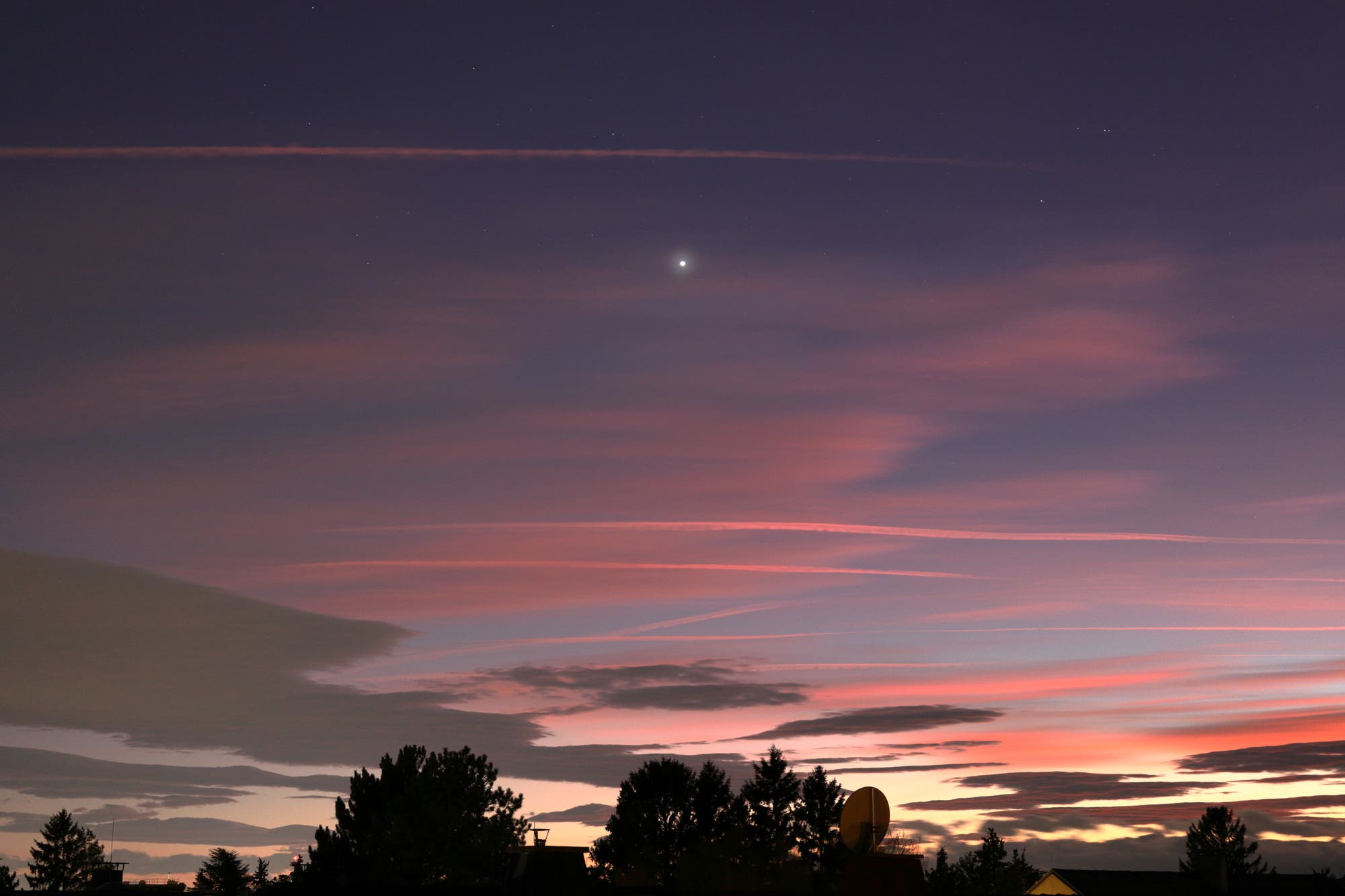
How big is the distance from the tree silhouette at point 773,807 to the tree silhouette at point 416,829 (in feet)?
94.6

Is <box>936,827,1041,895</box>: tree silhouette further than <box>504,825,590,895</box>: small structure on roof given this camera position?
Yes

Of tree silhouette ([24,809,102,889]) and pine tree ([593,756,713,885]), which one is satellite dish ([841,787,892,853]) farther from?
tree silhouette ([24,809,102,889])

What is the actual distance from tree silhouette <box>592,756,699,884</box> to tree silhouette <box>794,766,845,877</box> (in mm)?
10614

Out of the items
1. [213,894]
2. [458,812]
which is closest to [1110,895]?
[458,812]

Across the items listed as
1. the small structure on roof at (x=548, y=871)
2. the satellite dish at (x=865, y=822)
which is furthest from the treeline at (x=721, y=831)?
the satellite dish at (x=865, y=822)

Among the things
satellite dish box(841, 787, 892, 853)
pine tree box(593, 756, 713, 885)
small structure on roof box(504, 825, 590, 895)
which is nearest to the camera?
satellite dish box(841, 787, 892, 853)

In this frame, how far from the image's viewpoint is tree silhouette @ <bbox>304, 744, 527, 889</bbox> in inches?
4077

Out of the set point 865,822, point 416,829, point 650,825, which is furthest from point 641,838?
point 865,822

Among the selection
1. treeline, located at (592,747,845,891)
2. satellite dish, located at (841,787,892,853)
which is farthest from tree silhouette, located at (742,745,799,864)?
satellite dish, located at (841,787,892,853)

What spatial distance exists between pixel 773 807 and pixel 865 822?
3705 inches

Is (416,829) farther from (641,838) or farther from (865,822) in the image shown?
(865,822)

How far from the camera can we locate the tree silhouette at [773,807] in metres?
127

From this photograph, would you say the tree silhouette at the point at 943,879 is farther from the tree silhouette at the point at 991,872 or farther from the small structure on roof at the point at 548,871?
the small structure on roof at the point at 548,871

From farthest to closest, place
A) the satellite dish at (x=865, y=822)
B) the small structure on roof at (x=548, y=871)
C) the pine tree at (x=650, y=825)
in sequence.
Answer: the pine tree at (x=650, y=825), the small structure on roof at (x=548, y=871), the satellite dish at (x=865, y=822)
